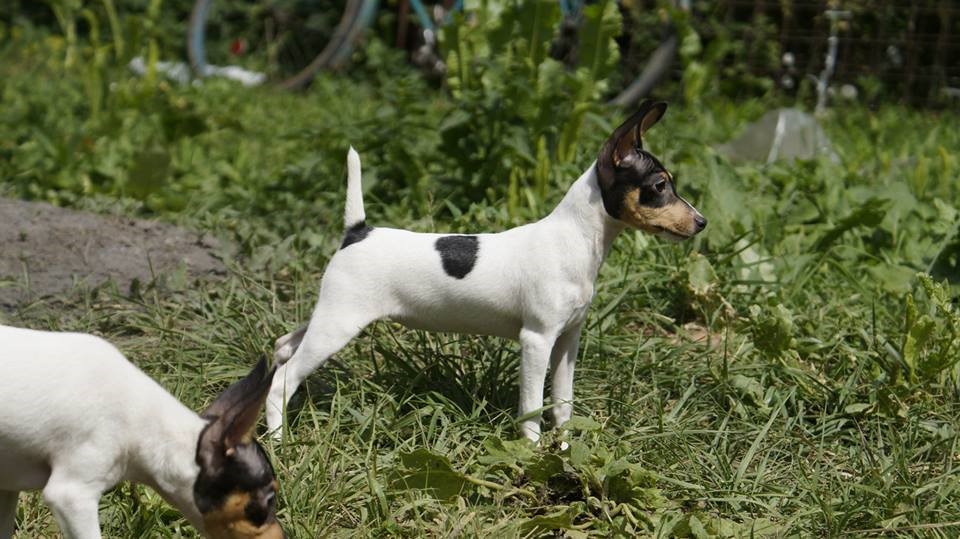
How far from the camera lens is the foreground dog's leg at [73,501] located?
2.31 meters

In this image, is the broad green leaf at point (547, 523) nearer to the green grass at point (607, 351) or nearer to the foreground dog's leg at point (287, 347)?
the green grass at point (607, 351)

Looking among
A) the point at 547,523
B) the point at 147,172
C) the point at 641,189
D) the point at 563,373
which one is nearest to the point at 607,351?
the point at 563,373

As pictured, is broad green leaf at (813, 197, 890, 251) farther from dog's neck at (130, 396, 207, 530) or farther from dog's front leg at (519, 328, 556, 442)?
dog's neck at (130, 396, 207, 530)

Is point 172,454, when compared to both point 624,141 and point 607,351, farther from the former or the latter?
point 607,351

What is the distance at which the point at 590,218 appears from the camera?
3156 millimetres

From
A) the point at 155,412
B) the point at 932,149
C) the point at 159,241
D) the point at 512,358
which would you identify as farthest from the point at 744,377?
the point at 932,149

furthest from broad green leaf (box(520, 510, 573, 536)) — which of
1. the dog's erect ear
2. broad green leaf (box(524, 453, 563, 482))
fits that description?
the dog's erect ear

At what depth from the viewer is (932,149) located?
6.96m

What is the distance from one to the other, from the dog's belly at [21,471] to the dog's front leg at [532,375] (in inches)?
49.6

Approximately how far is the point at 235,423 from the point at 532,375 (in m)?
1.03

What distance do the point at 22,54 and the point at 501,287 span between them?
27.7ft

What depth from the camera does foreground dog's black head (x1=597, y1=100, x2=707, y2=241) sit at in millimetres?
3072

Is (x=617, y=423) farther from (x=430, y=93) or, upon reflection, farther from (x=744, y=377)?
(x=430, y=93)

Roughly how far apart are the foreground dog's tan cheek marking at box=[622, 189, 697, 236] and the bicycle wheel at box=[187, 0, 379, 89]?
7.46 m
